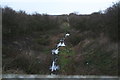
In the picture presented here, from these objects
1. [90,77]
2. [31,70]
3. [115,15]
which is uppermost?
[115,15]

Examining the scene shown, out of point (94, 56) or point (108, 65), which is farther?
point (94, 56)

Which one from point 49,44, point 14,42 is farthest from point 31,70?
point 49,44

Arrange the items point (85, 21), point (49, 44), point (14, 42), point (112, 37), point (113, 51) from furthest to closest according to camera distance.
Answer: point (85, 21) → point (49, 44) → point (14, 42) → point (112, 37) → point (113, 51)

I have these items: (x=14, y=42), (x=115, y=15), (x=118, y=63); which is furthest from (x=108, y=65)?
(x=14, y=42)

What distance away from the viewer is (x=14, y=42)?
30.9m

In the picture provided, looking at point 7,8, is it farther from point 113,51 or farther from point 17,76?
point 17,76

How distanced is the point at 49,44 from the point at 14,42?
5.97 metres

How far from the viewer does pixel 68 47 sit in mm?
32125

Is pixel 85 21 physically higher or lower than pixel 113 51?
higher

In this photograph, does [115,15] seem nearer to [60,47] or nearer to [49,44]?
[60,47]

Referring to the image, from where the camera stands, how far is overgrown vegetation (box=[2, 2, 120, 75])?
19828mm

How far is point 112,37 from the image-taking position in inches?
959

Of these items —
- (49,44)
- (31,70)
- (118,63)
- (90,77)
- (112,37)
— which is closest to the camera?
(90,77)

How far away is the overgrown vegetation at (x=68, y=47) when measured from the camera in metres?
19.8
